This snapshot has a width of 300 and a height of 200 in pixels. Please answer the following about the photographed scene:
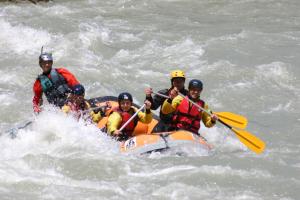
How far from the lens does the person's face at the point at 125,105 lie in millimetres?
8656

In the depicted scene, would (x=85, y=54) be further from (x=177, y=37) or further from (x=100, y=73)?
(x=177, y=37)

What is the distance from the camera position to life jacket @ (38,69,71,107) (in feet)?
31.6

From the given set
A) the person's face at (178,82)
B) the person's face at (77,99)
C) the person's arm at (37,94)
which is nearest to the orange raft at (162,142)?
the person's face at (178,82)

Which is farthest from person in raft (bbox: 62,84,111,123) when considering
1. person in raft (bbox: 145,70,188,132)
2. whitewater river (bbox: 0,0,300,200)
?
person in raft (bbox: 145,70,188,132)

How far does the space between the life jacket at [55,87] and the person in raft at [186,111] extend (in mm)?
1653

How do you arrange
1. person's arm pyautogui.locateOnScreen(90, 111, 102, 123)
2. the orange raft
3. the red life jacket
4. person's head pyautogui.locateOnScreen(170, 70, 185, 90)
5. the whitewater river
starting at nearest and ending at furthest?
the whitewater river < the orange raft < the red life jacket < person's head pyautogui.locateOnScreen(170, 70, 185, 90) < person's arm pyautogui.locateOnScreen(90, 111, 102, 123)

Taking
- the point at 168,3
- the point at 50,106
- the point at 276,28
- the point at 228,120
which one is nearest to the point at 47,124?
the point at 50,106

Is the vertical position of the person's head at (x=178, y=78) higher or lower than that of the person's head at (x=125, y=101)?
higher

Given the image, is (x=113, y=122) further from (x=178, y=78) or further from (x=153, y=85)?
(x=153, y=85)

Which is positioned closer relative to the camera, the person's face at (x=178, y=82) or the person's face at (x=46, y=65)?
the person's face at (x=178, y=82)

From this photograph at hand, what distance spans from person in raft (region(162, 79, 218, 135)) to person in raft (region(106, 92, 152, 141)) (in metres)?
0.39

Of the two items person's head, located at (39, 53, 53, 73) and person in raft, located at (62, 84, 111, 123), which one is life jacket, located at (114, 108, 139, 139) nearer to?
person in raft, located at (62, 84, 111, 123)

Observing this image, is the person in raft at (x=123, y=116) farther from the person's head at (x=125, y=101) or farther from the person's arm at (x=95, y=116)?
the person's arm at (x=95, y=116)

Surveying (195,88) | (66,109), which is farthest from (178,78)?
(66,109)
